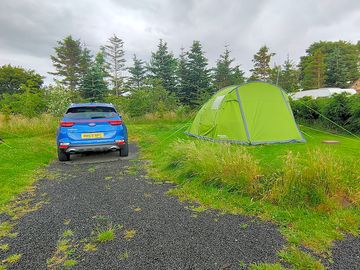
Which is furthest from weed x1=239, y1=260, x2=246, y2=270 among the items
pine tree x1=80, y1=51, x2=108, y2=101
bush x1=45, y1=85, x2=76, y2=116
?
pine tree x1=80, y1=51, x2=108, y2=101

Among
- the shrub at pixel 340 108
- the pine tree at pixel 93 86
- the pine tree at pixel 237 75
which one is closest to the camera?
the shrub at pixel 340 108

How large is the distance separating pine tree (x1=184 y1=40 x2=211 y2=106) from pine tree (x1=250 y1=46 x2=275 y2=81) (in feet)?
68.0

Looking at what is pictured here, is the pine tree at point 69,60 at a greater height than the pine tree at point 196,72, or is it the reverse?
the pine tree at point 69,60

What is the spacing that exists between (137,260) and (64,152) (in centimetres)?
490

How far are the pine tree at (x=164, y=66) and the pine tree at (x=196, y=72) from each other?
104 inches

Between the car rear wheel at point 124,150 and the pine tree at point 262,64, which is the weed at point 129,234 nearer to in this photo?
the car rear wheel at point 124,150

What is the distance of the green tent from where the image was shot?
7.20 m

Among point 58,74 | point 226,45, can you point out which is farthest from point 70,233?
point 58,74

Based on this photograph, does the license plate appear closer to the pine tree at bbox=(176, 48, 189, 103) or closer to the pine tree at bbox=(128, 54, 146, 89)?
the pine tree at bbox=(176, 48, 189, 103)

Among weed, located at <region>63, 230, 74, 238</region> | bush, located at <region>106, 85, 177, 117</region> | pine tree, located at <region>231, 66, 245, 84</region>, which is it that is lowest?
weed, located at <region>63, 230, 74, 238</region>

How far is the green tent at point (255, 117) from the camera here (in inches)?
284

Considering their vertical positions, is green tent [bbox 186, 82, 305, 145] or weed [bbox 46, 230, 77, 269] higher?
green tent [bbox 186, 82, 305, 145]

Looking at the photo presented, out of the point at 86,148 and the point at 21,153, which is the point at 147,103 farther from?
the point at 86,148

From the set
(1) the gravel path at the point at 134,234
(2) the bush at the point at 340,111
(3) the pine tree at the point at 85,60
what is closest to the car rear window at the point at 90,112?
(1) the gravel path at the point at 134,234
